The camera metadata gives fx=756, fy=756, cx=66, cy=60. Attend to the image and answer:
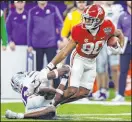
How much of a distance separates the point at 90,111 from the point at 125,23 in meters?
1.80

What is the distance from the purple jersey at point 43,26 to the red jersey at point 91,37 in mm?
3145

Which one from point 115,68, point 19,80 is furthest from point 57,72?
point 115,68

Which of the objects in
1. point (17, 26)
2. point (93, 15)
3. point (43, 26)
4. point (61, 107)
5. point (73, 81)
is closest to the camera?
point (93, 15)

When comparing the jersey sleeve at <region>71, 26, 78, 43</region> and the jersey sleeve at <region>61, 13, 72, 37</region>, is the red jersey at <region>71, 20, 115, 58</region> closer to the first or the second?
the jersey sleeve at <region>71, 26, 78, 43</region>

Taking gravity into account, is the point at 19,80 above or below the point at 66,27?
below

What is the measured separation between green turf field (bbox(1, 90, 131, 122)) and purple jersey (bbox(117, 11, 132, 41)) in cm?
127

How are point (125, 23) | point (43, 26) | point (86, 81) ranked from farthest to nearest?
point (43, 26) < point (125, 23) < point (86, 81)

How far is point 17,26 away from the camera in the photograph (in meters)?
13.4

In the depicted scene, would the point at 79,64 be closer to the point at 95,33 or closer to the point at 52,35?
the point at 95,33

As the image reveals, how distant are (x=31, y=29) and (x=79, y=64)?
3.24m

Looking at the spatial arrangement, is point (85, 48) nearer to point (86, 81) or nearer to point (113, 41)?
point (113, 41)

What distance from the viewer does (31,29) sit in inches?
517

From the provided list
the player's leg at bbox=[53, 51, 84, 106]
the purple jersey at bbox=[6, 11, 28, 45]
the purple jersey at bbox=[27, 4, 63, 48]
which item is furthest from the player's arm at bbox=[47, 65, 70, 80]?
the purple jersey at bbox=[6, 11, 28, 45]

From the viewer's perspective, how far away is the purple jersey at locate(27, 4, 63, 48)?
1306 centimetres
